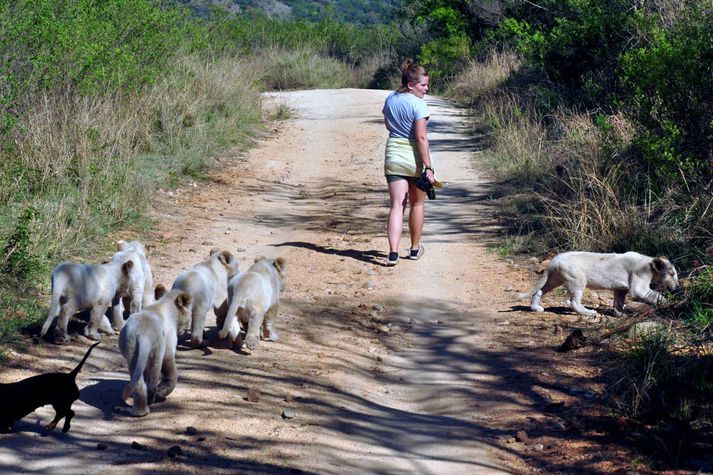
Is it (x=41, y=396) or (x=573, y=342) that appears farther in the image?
(x=573, y=342)

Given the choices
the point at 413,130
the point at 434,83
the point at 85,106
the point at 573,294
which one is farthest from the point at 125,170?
the point at 434,83

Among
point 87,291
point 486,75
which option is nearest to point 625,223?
point 87,291

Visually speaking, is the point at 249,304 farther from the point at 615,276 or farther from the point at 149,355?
the point at 615,276

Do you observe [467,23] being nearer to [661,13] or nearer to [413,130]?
[661,13]

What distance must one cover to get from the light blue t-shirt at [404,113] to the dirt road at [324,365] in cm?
141

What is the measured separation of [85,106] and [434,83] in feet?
60.6

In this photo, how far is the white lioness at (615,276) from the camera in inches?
322

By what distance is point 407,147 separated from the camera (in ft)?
33.1

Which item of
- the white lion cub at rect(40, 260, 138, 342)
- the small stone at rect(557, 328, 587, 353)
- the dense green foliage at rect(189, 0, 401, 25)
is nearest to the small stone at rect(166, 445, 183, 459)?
the white lion cub at rect(40, 260, 138, 342)

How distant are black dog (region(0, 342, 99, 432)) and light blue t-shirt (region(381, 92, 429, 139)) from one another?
5.44m

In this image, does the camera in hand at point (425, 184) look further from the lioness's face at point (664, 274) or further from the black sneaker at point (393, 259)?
the lioness's face at point (664, 274)

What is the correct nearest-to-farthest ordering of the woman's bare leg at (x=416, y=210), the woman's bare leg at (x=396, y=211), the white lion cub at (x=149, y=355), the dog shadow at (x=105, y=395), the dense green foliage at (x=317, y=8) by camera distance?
the white lion cub at (x=149, y=355) → the dog shadow at (x=105, y=395) → the woman's bare leg at (x=396, y=211) → the woman's bare leg at (x=416, y=210) → the dense green foliage at (x=317, y=8)

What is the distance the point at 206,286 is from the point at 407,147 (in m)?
3.73

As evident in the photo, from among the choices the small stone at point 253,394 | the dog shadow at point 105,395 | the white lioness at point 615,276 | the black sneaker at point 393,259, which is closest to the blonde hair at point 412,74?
the black sneaker at point 393,259
